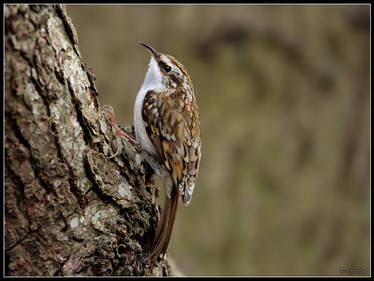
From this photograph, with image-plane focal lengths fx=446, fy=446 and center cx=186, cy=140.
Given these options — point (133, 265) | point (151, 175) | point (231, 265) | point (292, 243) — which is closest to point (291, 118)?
point (292, 243)

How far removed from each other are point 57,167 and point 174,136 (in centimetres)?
88

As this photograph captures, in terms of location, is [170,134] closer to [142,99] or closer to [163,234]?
[142,99]

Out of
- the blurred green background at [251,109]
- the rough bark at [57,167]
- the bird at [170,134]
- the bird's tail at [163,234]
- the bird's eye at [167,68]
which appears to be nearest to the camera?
the rough bark at [57,167]

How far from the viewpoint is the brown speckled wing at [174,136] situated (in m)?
2.23

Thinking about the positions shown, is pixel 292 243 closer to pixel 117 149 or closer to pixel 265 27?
pixel 265 27

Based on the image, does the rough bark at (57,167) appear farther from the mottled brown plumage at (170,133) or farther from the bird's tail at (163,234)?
the mottled brown plumage at (170,133)

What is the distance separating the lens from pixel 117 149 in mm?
1788

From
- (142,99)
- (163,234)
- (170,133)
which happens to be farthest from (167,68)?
(163,234)

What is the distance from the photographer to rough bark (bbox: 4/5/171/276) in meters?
1.38

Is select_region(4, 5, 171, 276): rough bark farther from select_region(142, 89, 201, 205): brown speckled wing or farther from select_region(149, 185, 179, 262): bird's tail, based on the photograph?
select_region(142, 89, 201, 205): brown speckled wing

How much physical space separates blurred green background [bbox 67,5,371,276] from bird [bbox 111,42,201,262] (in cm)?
264

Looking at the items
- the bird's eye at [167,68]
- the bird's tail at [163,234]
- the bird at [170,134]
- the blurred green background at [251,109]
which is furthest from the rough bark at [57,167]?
the blurred green background at [251,109]

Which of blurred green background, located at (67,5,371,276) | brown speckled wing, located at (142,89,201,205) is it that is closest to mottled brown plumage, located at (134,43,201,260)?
brown speckled wing, located at (142,89,201,205)

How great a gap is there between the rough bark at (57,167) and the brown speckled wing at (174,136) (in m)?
0.49
